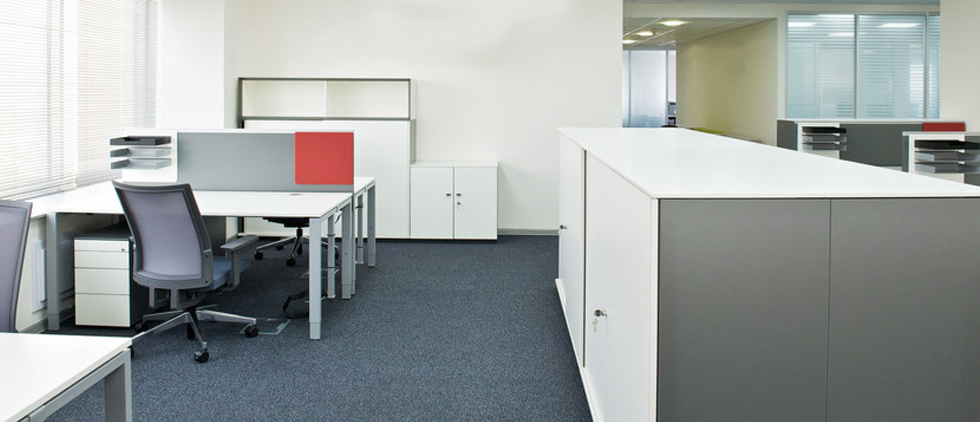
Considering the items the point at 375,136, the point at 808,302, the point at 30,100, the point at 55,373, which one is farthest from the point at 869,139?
the point at 55,373

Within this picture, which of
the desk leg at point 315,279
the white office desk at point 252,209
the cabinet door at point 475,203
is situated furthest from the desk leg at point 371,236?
the desk leg at point 315,279

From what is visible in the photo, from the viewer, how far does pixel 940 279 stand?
141cm

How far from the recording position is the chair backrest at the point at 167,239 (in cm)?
287

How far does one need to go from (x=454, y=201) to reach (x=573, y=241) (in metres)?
2.54

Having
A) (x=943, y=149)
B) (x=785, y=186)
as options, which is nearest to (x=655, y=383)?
(x=785, y=186)

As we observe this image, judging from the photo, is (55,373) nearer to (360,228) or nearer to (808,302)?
(808,302)

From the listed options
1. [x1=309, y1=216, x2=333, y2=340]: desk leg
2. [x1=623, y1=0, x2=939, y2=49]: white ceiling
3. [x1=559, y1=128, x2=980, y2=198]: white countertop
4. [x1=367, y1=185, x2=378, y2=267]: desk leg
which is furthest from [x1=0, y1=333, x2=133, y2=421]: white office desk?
[x1=623, y1=0, x2=939, y2=49]: white ceiling

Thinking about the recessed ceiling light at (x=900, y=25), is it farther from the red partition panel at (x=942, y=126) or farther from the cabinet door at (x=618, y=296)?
the cabinet door at (x=618, y=296)

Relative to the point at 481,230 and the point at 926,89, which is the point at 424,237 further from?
the point at 926,89

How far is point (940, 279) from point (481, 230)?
423 centimetres

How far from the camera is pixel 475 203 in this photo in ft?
18.1

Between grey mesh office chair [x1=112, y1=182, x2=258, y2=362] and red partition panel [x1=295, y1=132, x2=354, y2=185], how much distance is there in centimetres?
88

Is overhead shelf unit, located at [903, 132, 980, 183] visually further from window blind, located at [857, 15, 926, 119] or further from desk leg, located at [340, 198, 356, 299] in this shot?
desk leg, located at [340, 198, 356, 299]

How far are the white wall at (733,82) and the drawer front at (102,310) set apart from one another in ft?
20.8
